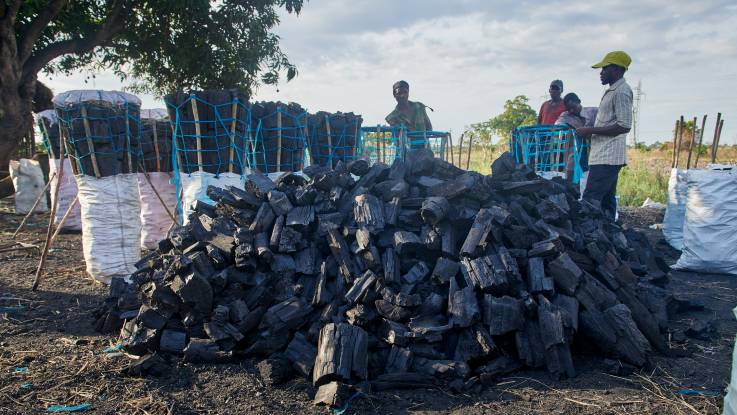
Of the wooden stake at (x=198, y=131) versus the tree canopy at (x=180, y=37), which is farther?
the tree canopy at (x=180, y=37)

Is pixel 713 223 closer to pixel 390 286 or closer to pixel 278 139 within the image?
pixel 390 286

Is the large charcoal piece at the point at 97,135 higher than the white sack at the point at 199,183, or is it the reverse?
the large charcoal piece at the point at 97,135

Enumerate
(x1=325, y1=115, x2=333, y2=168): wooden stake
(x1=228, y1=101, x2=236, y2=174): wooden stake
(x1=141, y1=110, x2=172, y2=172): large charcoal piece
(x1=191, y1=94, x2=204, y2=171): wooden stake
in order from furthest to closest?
(x1=141, y1=110, x2=172, y2=172): large charcoal piece → (x1=325, y1=115, x2=333, y2=168): wooden stake → (x1=228, y1=101, x2=236, y2=174): wooden stake → (x1=191, y1=94, x2=204, y2=171): wooden stake

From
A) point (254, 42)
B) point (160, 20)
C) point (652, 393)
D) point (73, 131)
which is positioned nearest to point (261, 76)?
point (254, 42)

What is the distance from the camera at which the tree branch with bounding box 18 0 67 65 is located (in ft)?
30.3

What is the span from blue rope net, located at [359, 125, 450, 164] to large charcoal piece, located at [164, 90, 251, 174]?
234 cm

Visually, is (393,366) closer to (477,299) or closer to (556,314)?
(477,299)

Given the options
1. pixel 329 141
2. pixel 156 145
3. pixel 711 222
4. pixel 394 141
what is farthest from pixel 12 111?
pixel 711 222

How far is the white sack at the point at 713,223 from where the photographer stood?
607 cm

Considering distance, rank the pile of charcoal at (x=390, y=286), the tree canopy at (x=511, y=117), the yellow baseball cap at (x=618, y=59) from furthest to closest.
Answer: the tree canopy at (x=511, y=117) → the yellow baseball cap at (x=618, y=59) → the pile of charcoal at (x=390, y=286)

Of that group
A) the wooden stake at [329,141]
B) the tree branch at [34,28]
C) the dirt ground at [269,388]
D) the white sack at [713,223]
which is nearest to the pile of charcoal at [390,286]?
the dirt ground at [269,388]

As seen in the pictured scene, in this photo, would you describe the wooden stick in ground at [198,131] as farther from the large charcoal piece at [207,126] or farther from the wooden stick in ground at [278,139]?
the wooden stick in ground at [278,139]

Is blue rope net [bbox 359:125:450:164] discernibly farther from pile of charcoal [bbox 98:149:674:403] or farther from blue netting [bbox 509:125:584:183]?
pile of charcoal [bbox 98:149:674:403]

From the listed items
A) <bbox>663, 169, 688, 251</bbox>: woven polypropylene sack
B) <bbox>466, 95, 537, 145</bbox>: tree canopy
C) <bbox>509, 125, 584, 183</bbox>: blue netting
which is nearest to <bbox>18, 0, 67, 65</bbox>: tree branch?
<bbox>509, 125, 584, 183</bbox>: blue netting
